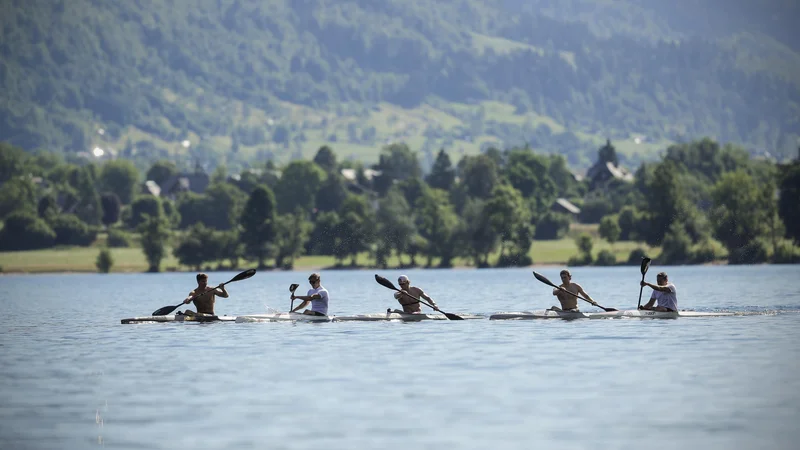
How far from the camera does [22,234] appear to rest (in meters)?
197

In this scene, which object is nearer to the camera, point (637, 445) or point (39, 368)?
point (637, 445)

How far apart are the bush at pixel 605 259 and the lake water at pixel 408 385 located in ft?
346

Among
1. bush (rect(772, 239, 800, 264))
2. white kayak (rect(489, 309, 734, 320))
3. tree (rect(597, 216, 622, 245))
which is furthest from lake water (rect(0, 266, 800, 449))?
tree (rect(597, 216, 622, 245))

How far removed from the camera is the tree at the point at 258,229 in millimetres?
165000

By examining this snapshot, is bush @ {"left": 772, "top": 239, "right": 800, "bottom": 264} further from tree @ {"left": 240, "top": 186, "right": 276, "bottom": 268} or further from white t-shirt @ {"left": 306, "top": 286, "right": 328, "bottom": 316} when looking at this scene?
white t-shirt @ {"left": 306, "top": 286, "right": 328, "bottom": 316}

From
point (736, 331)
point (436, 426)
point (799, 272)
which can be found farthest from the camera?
point (799, 272)

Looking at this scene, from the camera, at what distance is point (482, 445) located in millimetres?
23359

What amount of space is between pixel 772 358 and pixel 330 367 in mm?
12032

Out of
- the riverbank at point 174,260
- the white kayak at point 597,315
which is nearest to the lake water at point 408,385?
the white kayak at point 597,315

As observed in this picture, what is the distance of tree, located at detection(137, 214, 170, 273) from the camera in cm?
16675

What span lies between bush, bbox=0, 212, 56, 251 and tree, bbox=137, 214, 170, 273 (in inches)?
1396

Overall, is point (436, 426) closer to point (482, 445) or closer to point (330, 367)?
point (482, 445)

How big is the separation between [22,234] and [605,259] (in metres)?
88.9

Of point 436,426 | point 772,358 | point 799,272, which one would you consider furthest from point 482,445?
point 799,272
